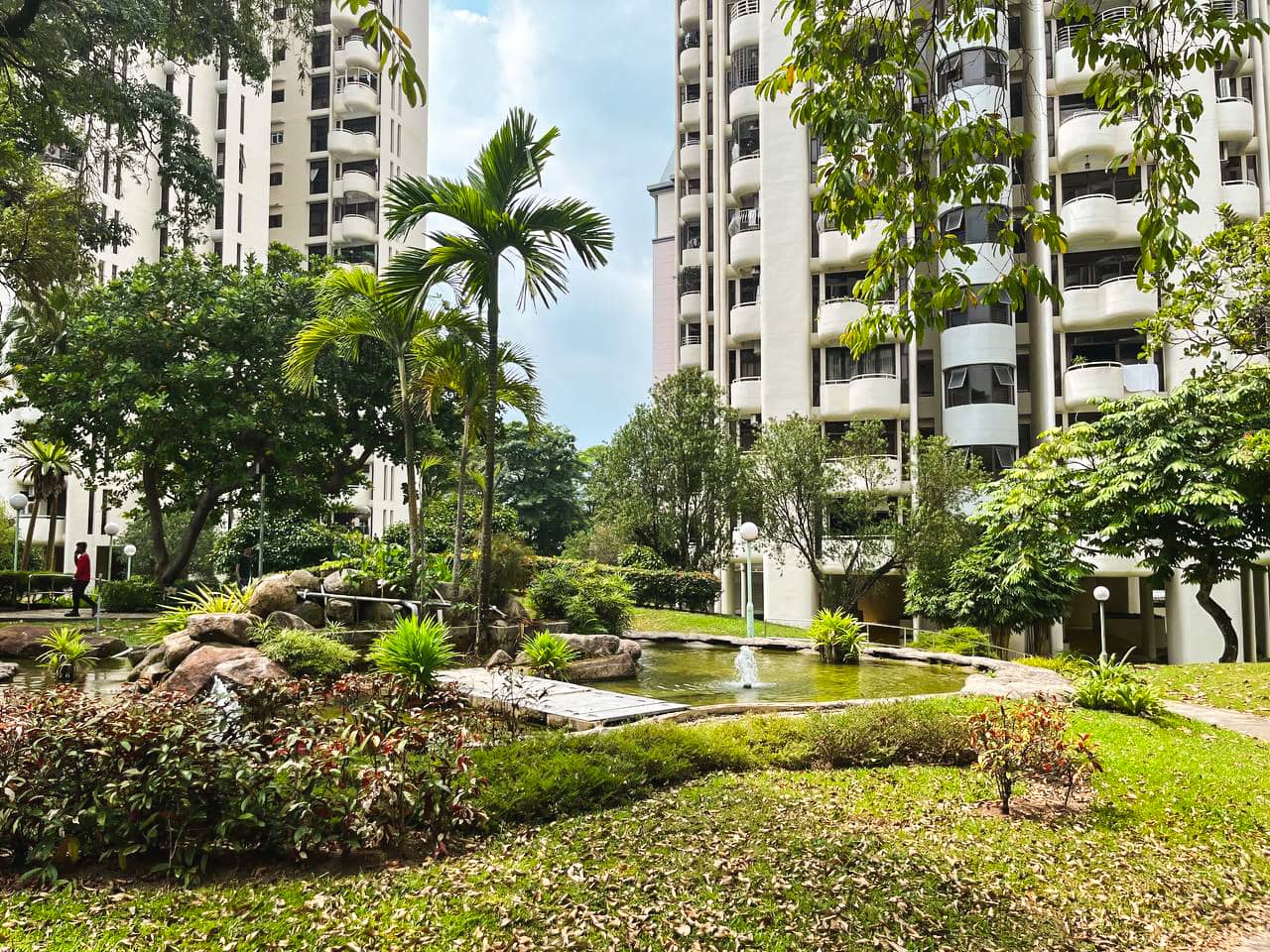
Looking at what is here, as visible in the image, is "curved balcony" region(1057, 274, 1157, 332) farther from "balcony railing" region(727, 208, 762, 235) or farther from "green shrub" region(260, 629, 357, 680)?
"green shrub" region(260, 629, 357, 680)

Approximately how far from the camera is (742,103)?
29703mm

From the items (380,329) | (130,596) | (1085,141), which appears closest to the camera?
(380,329)

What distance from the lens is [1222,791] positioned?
6.25 m

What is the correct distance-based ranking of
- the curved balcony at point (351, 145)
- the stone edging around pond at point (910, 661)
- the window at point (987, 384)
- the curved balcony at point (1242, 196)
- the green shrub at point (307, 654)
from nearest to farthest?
1. the stone edging around pond at point (910, 661)
2. the green shrub at point (307, 654)
3. the curved balcony at point (1242, 196)
4. the window at point (987, 384)
5. the curved balcony at point (351, 145)

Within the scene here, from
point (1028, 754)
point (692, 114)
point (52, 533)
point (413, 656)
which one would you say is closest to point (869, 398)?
point (692, 114)

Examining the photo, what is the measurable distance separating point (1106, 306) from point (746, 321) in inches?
436

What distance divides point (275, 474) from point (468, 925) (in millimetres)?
20078

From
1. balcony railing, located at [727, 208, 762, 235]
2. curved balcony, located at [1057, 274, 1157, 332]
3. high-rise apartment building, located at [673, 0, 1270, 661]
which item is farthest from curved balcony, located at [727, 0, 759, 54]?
curved balcony, located at [1057, 274, 1157, 332]

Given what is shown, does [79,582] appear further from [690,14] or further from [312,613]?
[690,14]

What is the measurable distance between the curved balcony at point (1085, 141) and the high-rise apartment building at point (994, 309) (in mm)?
66

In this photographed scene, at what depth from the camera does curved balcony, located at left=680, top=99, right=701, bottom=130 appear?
3578cm

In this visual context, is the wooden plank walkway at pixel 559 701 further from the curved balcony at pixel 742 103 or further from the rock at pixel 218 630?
the curved balcony at pixel 742 103

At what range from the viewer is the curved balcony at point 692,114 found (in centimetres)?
3578

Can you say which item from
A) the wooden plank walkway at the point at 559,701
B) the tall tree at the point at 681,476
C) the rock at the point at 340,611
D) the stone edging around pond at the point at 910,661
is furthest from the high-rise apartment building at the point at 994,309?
the wooden plank walkway at the point at 559,701
